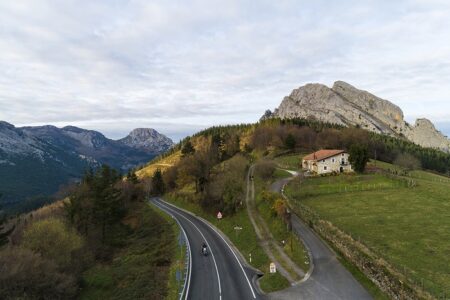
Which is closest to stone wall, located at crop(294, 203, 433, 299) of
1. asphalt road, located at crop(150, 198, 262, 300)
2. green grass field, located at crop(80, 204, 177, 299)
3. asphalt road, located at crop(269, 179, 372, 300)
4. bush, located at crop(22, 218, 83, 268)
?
asphalt road, located at crop(269, 179, 372, 300)

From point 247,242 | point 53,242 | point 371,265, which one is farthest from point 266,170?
point 371,265

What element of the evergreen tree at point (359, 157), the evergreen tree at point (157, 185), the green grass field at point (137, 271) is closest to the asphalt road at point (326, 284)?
the green grass field at point (137, 271)

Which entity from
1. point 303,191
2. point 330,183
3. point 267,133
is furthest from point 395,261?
point 267,133

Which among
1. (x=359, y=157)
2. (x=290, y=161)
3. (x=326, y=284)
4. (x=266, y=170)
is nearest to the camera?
(x=326, y=284)

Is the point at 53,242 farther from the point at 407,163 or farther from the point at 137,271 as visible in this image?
the point at 407,163

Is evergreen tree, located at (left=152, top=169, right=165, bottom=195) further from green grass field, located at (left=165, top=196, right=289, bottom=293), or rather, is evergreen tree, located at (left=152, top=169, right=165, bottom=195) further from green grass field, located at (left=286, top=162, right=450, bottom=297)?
green grass field, located at (left=286, top=162, right=450, bottom=297)

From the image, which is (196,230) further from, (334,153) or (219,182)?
(334,153)
